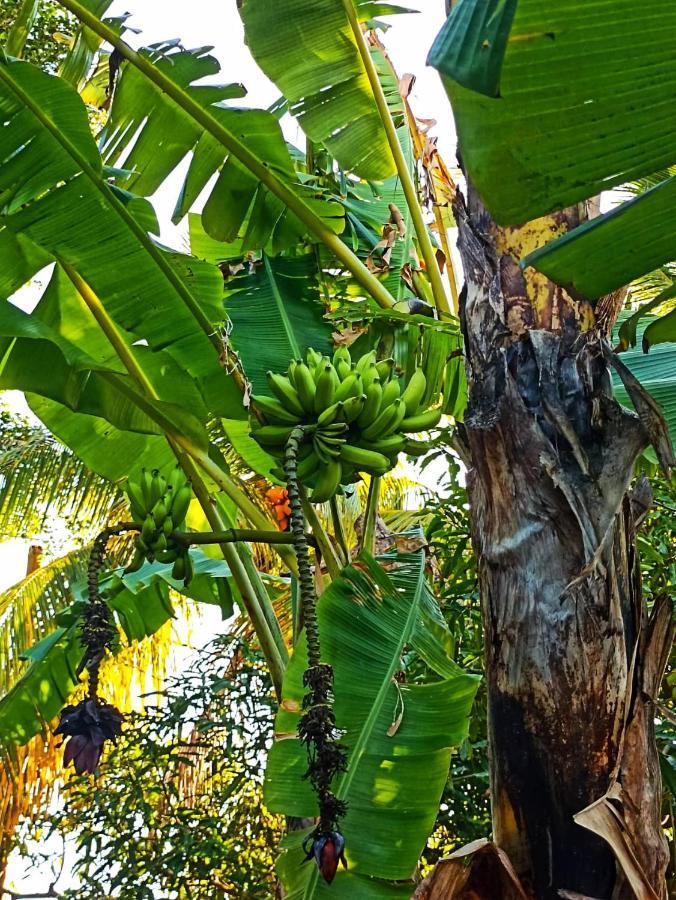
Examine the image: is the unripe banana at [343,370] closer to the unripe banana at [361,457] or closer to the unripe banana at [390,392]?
the unripe banana at [390,392]

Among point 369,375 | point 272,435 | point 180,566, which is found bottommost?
point 180,566

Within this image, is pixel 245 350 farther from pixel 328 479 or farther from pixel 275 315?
pixel 328 479

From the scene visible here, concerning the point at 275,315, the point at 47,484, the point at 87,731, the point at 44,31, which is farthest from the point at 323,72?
the point at 44,31

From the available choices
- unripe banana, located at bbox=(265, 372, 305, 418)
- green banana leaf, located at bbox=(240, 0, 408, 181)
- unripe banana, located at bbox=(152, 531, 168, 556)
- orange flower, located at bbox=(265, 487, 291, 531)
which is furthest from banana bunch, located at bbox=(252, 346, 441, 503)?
orange flower, located at bbox=(265, 487, 291, 531)

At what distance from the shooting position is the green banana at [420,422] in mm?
1819

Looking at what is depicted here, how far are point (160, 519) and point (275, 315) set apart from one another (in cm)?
89

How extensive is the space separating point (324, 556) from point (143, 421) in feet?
1.88

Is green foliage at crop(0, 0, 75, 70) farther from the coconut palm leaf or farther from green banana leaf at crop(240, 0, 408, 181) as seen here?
green banana leaf at crop(240, 0, 408, 181)

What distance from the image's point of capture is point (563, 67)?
3.04 ft

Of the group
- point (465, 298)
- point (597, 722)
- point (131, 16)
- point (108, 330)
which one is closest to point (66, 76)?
point (131, 16)

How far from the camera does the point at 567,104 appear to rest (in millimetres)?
939

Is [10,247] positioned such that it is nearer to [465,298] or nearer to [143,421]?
[143,421]

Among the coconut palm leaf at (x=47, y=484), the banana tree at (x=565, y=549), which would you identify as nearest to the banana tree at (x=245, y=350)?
the banana tree at (x=565, y=549)

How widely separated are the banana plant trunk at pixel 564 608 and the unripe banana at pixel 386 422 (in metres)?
0.15
